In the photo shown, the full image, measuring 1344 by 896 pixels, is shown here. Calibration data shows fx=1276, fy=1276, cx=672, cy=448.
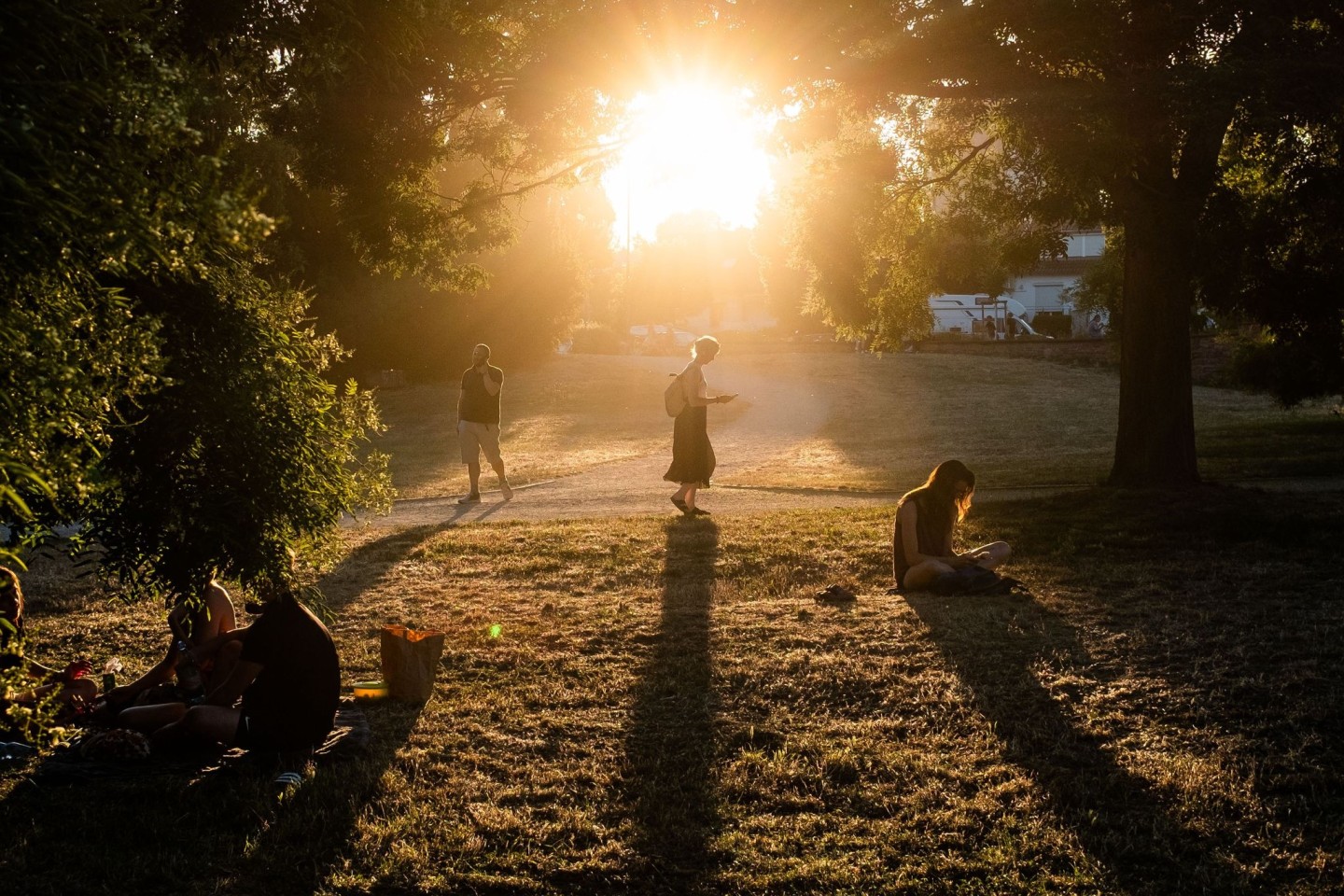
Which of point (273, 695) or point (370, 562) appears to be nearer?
point (273, 695)

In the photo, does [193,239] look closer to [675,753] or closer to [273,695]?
[273,695]

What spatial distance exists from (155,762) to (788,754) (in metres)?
A: 2.74

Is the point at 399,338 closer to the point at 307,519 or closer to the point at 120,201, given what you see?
the point at 307,519

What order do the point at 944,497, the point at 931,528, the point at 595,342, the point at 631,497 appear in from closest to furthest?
the point at 944,497, the point at 931,528, the point at 631,497, the point at 595,342

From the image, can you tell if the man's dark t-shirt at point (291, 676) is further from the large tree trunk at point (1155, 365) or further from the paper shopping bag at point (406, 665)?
the large tree trunk at point (1155, 365)

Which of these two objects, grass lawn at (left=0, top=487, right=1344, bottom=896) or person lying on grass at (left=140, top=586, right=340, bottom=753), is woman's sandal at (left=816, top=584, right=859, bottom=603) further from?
person lying on grass at (left=140, top=586, right=340, bottom=753)

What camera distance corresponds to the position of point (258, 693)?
18.2ft

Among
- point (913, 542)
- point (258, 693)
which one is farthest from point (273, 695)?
point (913, 542)

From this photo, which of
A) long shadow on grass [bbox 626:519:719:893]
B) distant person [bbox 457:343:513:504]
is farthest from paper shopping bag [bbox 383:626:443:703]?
distant person [bbox 457:343:513:504]

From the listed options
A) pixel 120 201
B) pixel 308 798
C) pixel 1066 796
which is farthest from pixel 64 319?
pixel 1066 796

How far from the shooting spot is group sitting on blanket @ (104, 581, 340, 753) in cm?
556

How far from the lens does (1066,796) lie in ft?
16.3

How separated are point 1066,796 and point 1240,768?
0.79 meters

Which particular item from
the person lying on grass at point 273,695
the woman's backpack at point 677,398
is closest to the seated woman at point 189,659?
the person lying on grass at point 273,695
